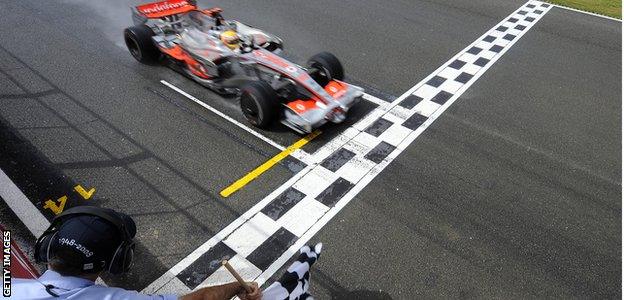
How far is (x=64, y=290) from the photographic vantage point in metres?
2.22

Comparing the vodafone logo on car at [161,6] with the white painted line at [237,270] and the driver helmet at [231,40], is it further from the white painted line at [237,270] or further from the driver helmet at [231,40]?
the white painted line at [237,270]

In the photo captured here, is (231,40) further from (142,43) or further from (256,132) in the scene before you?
(142,43)

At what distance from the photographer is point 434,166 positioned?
6137 mm

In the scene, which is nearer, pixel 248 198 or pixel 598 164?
pixel 248 198

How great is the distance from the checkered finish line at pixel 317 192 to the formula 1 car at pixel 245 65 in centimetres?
60

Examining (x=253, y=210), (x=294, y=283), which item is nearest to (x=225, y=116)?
(x=253, y=210)

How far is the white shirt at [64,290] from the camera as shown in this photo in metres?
2.17

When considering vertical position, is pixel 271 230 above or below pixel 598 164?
above

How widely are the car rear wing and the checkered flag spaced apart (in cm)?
638

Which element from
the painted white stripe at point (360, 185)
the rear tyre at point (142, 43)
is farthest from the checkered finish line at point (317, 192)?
the rear tyre at point (142, 43)

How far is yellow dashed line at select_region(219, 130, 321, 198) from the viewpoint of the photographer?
5.55m

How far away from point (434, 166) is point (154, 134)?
4088 millimetres

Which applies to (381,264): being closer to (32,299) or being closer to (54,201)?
(32,299)

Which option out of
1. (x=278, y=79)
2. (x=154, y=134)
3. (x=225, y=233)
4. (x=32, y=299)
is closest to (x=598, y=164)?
(x=278, y=79)
